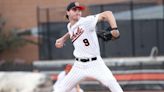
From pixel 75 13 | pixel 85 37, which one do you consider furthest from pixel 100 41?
pixel 85 37

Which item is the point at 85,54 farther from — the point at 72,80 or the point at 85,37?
the point at 72,80

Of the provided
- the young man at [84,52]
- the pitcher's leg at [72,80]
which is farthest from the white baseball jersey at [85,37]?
the pitcher's leg at [72,80]

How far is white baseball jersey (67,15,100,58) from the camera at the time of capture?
9625 mm

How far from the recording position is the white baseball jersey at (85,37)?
962 centimetres

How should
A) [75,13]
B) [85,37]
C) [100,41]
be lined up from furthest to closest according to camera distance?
[100,41] → [75,13] → [85,37]

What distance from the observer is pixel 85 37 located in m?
9.65

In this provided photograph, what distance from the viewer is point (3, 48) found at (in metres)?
27.8

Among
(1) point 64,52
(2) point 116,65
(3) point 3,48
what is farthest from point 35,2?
(2) point 116,65

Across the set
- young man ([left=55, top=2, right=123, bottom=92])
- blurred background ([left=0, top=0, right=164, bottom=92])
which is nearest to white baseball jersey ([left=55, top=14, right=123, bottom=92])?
young man ([left=55, top=2, right=123, bottom=92])

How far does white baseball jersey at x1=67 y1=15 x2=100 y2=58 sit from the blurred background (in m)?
8.16

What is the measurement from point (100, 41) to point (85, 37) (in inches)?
488

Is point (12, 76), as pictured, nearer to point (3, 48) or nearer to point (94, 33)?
point (94, 33)

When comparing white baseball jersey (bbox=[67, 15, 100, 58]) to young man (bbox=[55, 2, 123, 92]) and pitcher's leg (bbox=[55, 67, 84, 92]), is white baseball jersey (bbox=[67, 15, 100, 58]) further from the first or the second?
pitcher's leg (bbox=[55, 67, 84, 92])

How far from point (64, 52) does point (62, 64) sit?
262cm
